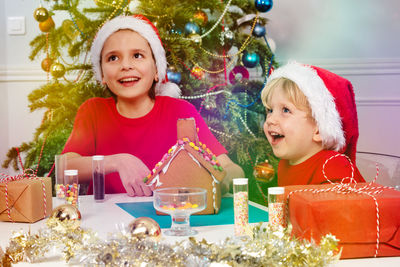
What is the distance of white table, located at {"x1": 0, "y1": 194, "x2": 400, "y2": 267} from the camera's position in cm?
115

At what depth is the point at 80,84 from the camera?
2.74 meters

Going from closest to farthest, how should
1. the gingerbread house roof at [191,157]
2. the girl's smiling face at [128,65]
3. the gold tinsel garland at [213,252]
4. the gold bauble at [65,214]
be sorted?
the gold tinsel garland at [213,252] < the gold bauble at [65,214] < the gingerbread house roof at [191,157] < the girl's smiling face at [128,65]

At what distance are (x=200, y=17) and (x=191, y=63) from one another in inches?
10.4

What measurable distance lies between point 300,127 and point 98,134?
1144mm

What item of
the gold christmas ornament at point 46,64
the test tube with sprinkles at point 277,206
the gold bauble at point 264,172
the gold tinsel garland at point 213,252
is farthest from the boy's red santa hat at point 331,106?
the gold christmas ornament at point 46,64

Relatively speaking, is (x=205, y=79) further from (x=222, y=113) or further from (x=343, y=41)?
(x=343, y=41)

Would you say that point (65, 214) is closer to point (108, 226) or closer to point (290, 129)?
point (108, 226)

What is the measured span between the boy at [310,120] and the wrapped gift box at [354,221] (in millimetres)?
665

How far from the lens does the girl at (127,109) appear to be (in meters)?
2.53

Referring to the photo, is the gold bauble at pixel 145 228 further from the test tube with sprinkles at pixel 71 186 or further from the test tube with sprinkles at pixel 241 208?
the test tube with sprinkles at pixel 71 186

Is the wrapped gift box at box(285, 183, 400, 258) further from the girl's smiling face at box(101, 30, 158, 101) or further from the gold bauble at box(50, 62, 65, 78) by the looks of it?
the gold bauble at box(50, 62, 65, 78)

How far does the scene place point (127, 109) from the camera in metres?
2.59

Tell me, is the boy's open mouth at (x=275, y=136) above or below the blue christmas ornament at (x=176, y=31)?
below


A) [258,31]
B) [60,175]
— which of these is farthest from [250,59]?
[60,175]
